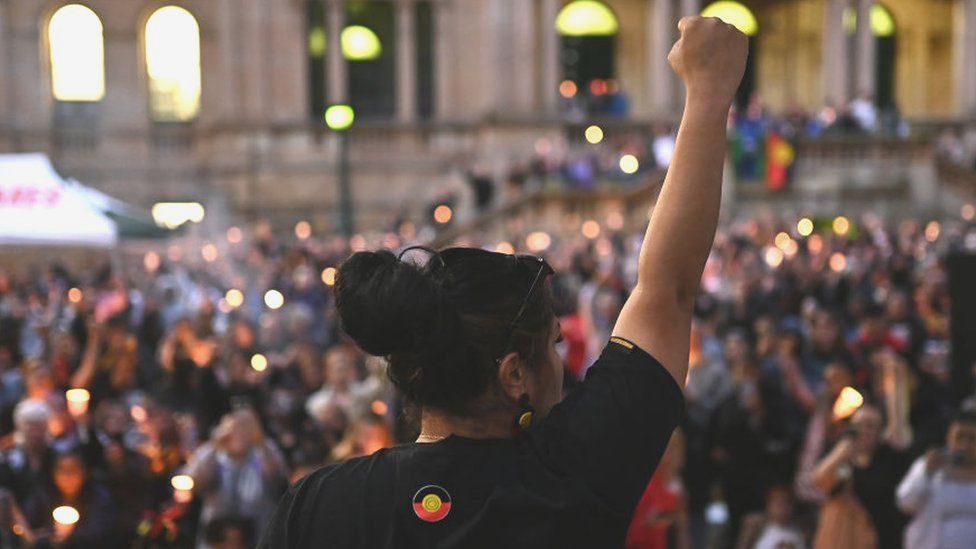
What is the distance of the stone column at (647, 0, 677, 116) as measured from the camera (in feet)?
121

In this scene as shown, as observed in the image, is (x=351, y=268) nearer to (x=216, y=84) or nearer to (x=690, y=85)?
(x=690, y=85)

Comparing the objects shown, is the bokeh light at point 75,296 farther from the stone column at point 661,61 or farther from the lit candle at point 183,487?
the stone column at point 661,61

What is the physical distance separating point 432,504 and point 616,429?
34 cm

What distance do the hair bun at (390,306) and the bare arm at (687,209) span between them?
0.33m

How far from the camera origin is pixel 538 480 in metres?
2.50

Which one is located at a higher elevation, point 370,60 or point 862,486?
point 370,60

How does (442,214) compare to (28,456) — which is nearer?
(28,456)

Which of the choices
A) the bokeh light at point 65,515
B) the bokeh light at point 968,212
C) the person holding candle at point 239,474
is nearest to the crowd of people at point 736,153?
the bokeh light at point 968,212

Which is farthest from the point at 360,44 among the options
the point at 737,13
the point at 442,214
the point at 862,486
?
the point at 862,486

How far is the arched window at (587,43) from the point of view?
40.7 m

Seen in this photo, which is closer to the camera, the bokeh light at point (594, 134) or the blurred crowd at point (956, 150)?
the blurred crowd at point (956, 150)

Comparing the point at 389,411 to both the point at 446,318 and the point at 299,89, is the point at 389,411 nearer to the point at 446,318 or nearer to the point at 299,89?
the point at 446,318

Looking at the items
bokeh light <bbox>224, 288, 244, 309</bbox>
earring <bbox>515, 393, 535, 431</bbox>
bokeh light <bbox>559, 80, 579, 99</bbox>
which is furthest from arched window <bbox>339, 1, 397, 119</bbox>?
earring <bbox>515, 393, 535, 431</bbox>

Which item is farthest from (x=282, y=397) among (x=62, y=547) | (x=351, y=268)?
(x=351, y=268)
